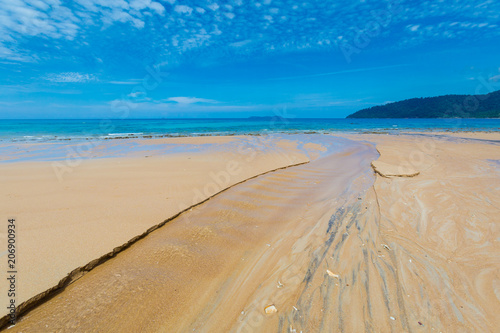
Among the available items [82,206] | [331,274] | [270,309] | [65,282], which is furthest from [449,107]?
[65,282]

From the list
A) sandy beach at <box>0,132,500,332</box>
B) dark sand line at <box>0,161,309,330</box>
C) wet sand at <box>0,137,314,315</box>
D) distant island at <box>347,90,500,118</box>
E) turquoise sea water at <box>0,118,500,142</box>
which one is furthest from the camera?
distant island at <box>347,90,500,118</box>

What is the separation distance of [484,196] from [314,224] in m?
4.70

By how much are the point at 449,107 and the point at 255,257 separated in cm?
12250

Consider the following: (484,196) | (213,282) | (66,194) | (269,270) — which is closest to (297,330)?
(269,270)

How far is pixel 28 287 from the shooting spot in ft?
7.74

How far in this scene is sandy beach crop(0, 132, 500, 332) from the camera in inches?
87.7

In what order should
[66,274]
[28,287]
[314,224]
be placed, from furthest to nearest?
[314,224], [66,274], [28,287]

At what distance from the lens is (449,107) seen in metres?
91.1

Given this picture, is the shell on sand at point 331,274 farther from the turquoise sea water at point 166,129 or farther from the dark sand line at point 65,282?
the turquoise sea water at point 166,129

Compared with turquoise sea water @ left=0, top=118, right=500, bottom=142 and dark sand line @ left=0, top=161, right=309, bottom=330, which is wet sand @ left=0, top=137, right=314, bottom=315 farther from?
turquoise sea water @ left=0, top=118, right=500, bottom=142

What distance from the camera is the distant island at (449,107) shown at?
87.2 meters

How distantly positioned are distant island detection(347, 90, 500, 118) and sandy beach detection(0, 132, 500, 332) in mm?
117185

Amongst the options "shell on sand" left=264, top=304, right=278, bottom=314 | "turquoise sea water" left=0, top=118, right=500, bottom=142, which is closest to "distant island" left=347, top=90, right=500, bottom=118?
"turquoise sea water" left=0, top=118, right=500, bottom=142

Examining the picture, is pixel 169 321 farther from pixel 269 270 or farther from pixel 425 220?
pixel 425 220
